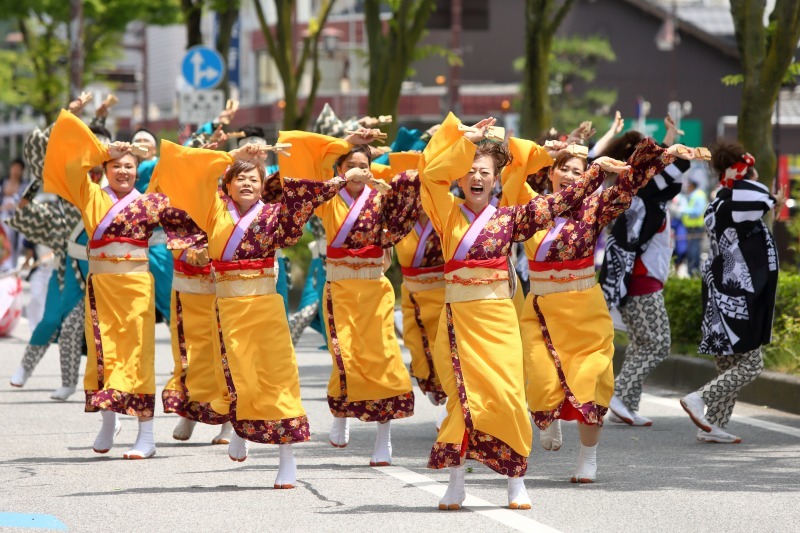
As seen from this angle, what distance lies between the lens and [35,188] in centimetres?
1109

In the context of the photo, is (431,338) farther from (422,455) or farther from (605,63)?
(605,63)

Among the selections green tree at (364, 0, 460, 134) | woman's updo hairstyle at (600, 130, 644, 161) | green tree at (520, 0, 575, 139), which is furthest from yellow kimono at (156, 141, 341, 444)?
green tree at (364, 0, 460, 134)

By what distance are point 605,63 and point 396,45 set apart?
31526 millimetres

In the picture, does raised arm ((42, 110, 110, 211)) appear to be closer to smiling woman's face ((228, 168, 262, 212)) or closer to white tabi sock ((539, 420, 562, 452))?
smiling woman's face ((228, 168, 262, 212))

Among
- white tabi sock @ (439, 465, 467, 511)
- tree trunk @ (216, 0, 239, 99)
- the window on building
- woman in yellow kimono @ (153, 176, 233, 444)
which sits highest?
the window on building

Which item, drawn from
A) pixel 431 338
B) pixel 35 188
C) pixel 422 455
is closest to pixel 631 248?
pixel 431 338

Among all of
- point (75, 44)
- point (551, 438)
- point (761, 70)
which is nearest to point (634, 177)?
point (551, 438)

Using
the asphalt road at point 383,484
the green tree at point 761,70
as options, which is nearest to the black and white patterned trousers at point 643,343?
the asphalt road at point 383,484

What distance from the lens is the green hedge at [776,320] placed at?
1049 centimetres

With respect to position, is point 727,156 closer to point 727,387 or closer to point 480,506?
point 727,387

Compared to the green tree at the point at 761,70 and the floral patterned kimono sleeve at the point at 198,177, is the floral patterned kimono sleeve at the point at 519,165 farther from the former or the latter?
the green tree at the point at 761,70

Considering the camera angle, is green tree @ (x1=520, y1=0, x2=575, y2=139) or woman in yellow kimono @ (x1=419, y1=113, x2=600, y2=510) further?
green tree @ (x1=520, y1=0, x2=575, y2=139)

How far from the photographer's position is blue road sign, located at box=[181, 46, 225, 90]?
20.0 meters

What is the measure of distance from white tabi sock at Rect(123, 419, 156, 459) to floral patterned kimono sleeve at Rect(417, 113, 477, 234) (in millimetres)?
2341
